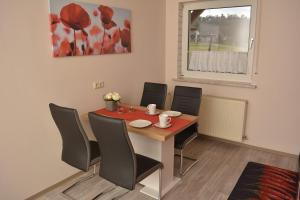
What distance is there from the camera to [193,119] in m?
2.69

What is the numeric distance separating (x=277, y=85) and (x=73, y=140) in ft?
8.72

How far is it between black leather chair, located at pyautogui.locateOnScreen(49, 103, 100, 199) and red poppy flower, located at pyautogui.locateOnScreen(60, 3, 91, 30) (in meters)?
0.94

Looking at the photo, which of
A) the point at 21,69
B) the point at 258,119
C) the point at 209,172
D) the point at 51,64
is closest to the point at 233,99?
the point at 258,119

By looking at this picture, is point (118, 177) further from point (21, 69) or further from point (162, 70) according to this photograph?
point (162, 70)

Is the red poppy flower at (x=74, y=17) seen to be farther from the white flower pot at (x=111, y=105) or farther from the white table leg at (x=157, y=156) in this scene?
the white table leg at (x=157, y=156)

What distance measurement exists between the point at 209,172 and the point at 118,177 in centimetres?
140

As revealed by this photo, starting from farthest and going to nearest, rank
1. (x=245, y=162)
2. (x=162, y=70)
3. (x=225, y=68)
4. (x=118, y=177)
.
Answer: (x=162, y=70), (x=225, y=68), (x=245, y=162), (x=118, y=177)

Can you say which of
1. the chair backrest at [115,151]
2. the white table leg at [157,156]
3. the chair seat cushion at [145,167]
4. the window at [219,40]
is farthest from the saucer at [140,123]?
the window at [219,40]

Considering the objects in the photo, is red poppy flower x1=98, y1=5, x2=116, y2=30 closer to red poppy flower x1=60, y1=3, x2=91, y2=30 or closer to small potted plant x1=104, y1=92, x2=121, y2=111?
red poppy flower x1=60, y1=3, x2=91, y2=30

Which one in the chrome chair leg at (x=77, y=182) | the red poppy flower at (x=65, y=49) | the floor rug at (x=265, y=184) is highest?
the red poppy flower at (x=65, y=49)

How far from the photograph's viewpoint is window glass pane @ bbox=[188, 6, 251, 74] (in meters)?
3.63

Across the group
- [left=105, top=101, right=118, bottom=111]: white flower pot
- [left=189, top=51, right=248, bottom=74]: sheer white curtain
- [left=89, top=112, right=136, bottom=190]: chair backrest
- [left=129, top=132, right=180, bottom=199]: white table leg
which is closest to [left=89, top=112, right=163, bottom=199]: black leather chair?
[left=89, top=112, right=136, bottom=190]: chair backrest

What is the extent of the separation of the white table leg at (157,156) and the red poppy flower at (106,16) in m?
1.39

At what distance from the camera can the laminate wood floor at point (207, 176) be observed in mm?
2613
